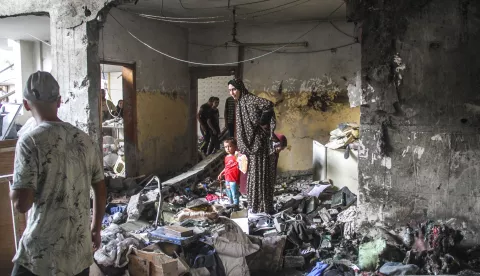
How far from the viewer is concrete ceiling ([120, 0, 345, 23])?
25.3 ft

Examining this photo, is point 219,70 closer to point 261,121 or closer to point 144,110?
point 144,110

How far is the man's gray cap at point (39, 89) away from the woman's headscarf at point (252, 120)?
3.64 meters

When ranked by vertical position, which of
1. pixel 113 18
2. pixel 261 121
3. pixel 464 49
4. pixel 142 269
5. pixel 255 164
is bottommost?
pixel 142 269

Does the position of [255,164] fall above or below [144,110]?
below

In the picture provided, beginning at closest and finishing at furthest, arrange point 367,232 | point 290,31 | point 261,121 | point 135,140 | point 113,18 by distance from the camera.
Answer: point 367,232
point 261,121
point 113,18
point 135,140
point 290,31

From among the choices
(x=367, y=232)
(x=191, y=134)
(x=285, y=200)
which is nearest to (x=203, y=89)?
(x=191, y=134)

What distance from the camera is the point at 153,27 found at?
898 centimetres

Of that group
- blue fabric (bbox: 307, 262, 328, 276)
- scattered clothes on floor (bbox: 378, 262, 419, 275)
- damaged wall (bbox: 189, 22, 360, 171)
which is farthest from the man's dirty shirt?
damaged wall (bbox: 189, 22, 360, 171)

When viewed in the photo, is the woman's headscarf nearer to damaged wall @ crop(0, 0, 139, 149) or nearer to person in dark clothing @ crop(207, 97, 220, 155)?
damaged wall @ crop(0, 0, 139, 149)

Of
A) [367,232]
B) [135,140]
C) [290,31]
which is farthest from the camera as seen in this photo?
[290,31]

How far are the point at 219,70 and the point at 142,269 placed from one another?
710cm

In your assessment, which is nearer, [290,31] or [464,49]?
[464,49]

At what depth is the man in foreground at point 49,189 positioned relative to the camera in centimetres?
233

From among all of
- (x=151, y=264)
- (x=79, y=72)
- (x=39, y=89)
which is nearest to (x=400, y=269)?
(x=151, y=264)
